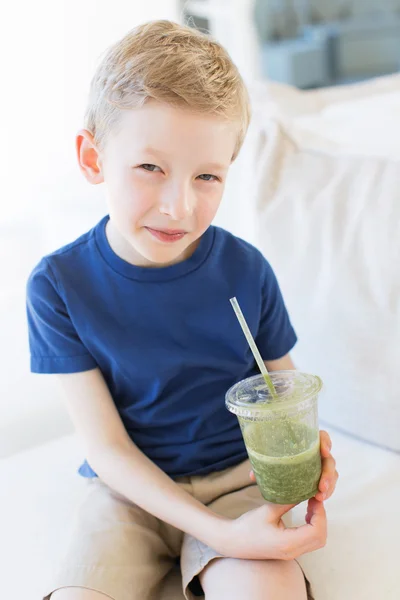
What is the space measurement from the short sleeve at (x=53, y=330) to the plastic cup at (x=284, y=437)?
0.29 meters

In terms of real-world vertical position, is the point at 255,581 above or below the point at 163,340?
below

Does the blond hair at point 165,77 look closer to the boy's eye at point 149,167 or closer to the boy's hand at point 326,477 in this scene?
the boy's eye at point 149,167

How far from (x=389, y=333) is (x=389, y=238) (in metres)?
0.18

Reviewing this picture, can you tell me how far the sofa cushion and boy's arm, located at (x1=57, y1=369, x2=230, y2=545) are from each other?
136 millimetres

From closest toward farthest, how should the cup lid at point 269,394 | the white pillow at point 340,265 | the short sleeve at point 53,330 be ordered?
the cup lid at point 269,394 → the short sleeve at point 53,330 → the white pillow at point 340,265

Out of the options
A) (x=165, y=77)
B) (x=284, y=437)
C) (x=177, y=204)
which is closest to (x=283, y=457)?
(x=284, y=437)

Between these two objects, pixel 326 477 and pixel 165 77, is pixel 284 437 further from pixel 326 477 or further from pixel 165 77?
pixel 165 77

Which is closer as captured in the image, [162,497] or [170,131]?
[170,131]

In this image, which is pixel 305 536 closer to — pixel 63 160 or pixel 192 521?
pixel 192 521

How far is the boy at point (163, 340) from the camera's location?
94 cm

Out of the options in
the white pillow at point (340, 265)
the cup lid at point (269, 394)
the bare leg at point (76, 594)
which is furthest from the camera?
the white pillow at point (340, 265)

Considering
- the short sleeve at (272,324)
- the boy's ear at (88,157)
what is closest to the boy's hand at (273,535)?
the short sleeve at (272,324)

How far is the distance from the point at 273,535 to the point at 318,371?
0.52 metres

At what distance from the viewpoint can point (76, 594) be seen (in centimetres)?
95
